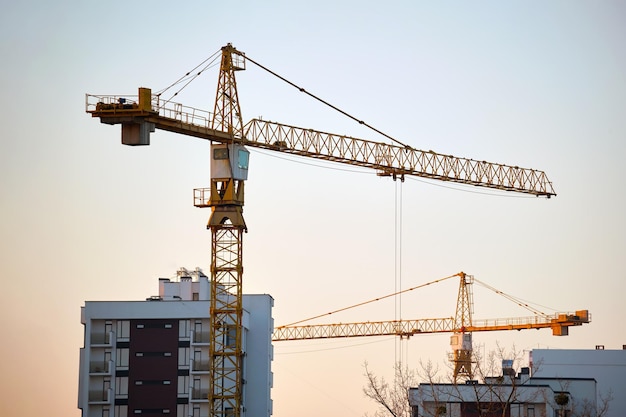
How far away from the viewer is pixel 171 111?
10331 cm

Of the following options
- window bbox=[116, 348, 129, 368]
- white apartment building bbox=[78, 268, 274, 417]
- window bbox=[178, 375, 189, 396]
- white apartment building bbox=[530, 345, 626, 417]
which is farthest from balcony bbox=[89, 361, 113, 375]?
white apartment building bbox=[530, 345, 626, 417]

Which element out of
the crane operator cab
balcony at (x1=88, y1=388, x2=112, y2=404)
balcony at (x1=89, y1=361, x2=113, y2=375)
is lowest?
balcony at (x1=88, y1=388, x2=112, y2=404)

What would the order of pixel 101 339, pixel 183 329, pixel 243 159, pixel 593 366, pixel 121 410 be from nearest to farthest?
pixel 243 159, pixel 121 410, pixel 183 329, pixel 101 339, pixel 593 366

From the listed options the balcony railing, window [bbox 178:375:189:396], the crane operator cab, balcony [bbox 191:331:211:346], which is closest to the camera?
the crane operator cab

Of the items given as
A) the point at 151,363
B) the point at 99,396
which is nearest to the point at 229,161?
the point at 151,363

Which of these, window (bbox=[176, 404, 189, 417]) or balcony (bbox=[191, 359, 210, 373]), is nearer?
window (bbox=[176, 404, 189, 417])

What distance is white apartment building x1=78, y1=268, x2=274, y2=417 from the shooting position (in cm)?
12300

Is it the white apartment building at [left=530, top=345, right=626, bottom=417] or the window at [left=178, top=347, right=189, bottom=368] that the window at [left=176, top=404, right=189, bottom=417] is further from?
the white apartment building at [left=530, top=345, right=626, bottom=417]

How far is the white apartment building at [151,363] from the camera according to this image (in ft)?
404

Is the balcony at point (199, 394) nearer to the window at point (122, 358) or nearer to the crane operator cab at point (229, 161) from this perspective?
the window at point (122, 358)

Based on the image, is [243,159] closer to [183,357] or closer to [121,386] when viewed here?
[183,357]

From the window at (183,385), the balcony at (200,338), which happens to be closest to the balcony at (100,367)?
the window at (183,385)

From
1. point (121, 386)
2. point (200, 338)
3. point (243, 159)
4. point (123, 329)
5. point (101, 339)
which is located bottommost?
point (121, 386)

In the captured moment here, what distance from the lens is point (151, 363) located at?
124000mm
